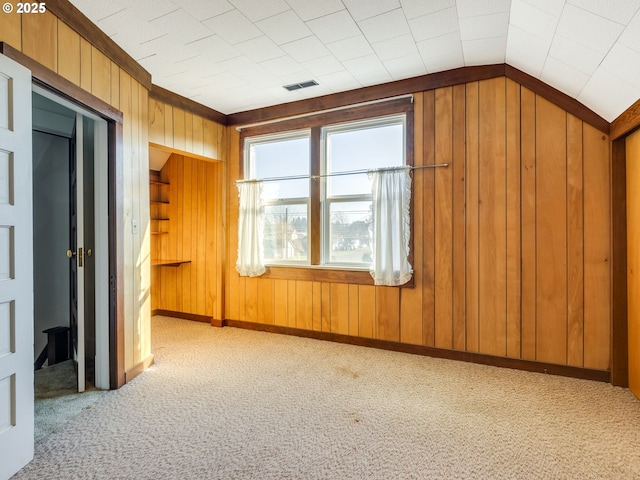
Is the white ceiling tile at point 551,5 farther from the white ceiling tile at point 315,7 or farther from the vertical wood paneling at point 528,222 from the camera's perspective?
the white ceiling tile at point 315,7

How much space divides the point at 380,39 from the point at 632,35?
1.50m

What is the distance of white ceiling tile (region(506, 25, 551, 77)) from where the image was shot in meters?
2.37

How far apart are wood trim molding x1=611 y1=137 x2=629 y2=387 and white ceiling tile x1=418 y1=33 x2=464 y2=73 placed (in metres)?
1.38

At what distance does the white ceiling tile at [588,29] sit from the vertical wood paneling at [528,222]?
0.82 m

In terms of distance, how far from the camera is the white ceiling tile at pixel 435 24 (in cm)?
231

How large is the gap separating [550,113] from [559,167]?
1.48ft

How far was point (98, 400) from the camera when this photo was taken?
2.44m

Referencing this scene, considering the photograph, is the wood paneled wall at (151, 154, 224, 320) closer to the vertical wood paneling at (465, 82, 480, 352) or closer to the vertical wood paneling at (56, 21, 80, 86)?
the vertical wood paneling at (56, 21, 80, 86)

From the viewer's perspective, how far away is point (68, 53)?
2.14 m

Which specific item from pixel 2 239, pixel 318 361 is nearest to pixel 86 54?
pixel 2 239

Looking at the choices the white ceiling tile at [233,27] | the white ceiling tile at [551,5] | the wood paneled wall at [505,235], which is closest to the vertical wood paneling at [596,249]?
the wood paneled wall at [505,235]

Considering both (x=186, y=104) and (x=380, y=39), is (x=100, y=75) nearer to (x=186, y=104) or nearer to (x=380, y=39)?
(x=186, y=104)

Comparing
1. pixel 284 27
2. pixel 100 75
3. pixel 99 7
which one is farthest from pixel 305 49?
pixel 100 75

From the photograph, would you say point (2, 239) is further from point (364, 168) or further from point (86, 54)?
point (364, 168)
